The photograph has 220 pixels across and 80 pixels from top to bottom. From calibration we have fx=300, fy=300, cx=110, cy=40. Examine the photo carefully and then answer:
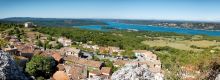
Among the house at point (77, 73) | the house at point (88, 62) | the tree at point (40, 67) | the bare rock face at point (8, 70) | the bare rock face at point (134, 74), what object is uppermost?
the bare rock face at point (8, 70)

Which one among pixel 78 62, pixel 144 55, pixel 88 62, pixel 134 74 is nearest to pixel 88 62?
pixel 88 62

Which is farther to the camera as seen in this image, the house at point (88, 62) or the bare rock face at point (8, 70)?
the house at point (88, 62)

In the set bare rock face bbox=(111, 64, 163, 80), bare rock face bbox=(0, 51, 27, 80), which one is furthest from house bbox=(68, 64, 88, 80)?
bare rock face bbox=(0, 51, 27, 80)

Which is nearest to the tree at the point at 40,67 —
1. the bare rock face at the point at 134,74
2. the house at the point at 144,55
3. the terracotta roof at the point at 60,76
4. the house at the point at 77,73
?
the terracotta roof at the point at 60,76

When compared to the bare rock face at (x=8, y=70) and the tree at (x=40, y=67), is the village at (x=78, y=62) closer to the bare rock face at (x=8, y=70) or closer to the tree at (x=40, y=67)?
the tree at (x=40, y=67)

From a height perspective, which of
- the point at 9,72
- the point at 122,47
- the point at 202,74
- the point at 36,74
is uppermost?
the point at 9,72

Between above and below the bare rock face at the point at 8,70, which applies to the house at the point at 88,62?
below

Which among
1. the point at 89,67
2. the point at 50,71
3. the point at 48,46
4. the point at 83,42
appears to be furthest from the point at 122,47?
the point at 50,71

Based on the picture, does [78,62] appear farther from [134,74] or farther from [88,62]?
[134,74]

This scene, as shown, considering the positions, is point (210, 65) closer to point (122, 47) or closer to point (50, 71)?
point (50, 71)
